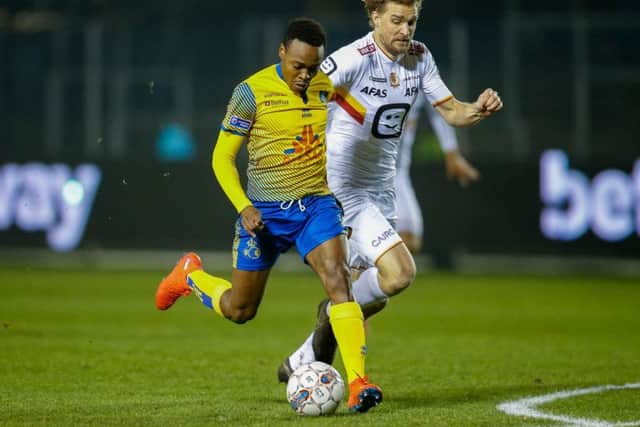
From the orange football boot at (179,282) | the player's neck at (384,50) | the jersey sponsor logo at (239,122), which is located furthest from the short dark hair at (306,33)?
the orange football boot at (179,282)

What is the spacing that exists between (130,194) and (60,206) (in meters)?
1.06

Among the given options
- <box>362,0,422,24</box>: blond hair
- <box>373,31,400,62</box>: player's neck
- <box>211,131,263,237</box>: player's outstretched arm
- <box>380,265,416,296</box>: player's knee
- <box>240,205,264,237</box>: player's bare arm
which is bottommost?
<box>380,265,416,296</box>: player's knee

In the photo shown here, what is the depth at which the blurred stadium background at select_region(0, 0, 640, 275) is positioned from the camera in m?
17.0

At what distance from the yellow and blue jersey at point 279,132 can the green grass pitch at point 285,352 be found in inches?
48.6

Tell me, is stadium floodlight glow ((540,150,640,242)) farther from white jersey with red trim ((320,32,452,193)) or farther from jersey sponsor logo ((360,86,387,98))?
jersey sponsor logo ((360,86,387,98))

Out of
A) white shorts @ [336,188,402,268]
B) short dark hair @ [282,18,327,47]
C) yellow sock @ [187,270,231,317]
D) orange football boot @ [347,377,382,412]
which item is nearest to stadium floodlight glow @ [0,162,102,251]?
yellow sock @ [187,270,231,317]

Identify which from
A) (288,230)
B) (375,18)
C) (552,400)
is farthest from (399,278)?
(375,18)

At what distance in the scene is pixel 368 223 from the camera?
25.1 feet

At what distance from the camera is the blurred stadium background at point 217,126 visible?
17.0m

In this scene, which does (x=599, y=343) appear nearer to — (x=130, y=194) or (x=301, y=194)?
(x=301, y=194)

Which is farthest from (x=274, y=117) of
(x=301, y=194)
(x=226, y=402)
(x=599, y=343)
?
(x=599, y=343)

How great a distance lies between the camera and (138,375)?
8.30 meters

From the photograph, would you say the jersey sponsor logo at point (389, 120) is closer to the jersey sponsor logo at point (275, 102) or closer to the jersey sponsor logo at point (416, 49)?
the jersey sponsor logo at point (416, 49)

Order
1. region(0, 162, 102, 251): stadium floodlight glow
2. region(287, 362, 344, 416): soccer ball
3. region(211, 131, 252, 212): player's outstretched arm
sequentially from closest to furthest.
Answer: region(287, 362, 344, 416): soccer ball → region(211, 131, 252, 212): player's outstretched arm → region(0, 162, 102, 251): stadium floodlight glow
